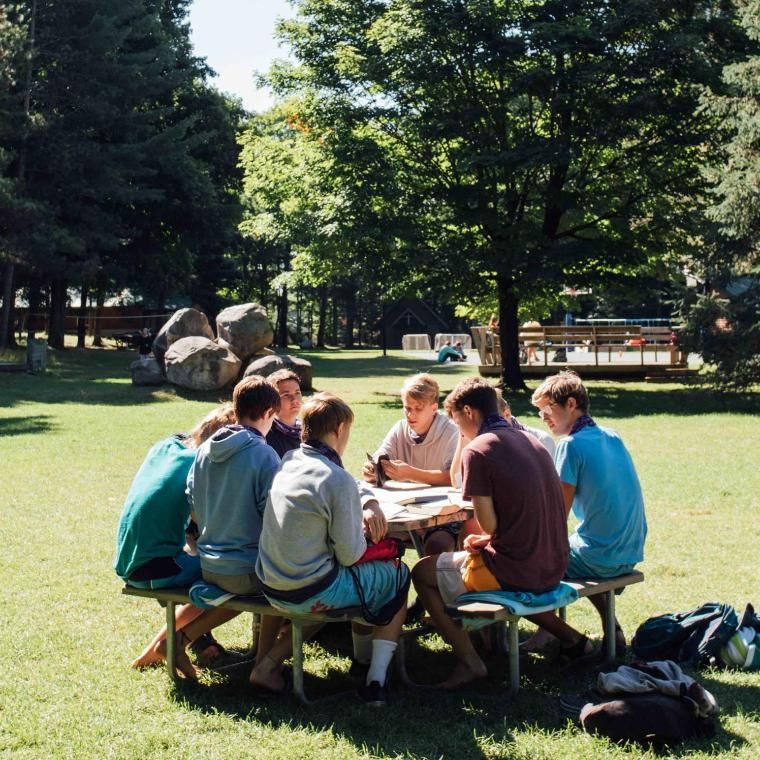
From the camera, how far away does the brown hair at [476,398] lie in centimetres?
525

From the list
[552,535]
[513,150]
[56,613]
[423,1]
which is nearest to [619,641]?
[552,535]

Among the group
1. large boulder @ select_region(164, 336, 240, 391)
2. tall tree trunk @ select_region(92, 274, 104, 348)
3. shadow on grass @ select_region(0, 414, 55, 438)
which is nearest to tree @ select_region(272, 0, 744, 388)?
large boulder @ select_region(164, 336, 240, 391)

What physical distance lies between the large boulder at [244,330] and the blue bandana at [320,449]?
1806 centimetres

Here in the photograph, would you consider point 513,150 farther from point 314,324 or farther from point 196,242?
point 314,324

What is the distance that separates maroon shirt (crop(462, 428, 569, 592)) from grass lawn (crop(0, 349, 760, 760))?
0.65 m

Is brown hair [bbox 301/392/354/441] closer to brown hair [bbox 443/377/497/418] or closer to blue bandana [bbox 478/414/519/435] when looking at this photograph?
brown hair [bbox 443/377/497/418]

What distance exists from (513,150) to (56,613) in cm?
1685

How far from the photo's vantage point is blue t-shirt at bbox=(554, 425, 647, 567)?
555 cm

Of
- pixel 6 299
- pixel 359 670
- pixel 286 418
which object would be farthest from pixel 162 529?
pixel 6 299

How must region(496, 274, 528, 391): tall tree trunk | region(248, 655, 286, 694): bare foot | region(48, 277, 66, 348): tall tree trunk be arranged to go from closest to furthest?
region(248, 655, 286, 694): bare foot
region(496, 274, 528, 391): tall tree trunk
region(48, 277, 66, 348): tall tree trunk

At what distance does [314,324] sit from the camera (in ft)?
258

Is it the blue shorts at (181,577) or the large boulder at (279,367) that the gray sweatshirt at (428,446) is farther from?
the large boulder at (279,367)

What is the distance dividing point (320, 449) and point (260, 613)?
2.95ft

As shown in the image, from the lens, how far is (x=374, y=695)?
504 cm
